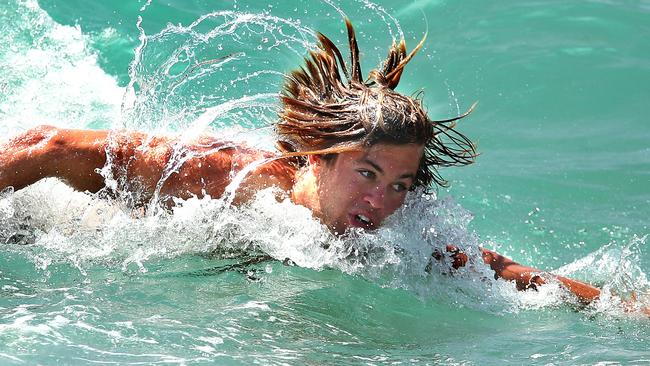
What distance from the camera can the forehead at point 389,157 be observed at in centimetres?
394

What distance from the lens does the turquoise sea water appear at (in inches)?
132

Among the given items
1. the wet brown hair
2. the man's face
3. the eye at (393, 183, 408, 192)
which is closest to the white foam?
the wet brown hair

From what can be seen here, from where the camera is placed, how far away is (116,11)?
27.9 ft

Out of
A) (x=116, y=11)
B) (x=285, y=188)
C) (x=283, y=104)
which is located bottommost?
(x=285, y=188)

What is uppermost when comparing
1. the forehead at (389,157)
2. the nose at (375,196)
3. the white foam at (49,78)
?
the white foam at (49,78)

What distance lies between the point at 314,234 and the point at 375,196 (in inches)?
13.0

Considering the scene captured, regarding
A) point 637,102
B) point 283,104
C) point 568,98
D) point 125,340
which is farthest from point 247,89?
point 125,340

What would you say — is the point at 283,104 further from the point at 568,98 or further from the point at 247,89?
the point at 568,98

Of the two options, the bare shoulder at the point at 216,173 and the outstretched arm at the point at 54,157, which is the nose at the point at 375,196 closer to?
the bare shoulder at the point at 216,173

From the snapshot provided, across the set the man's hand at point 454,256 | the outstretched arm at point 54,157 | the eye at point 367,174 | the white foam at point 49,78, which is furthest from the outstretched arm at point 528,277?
the white foam at point 49,78

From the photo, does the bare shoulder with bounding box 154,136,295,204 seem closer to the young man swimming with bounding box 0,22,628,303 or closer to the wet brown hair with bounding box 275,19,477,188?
the young man swimming with bounding box 0,22,628,303

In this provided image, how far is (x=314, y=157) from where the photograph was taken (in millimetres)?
4211

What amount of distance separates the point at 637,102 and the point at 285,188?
4666 millimetres

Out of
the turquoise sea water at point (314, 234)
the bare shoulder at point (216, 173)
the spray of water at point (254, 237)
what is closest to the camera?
the turquoise sea water at point (314, 234)
